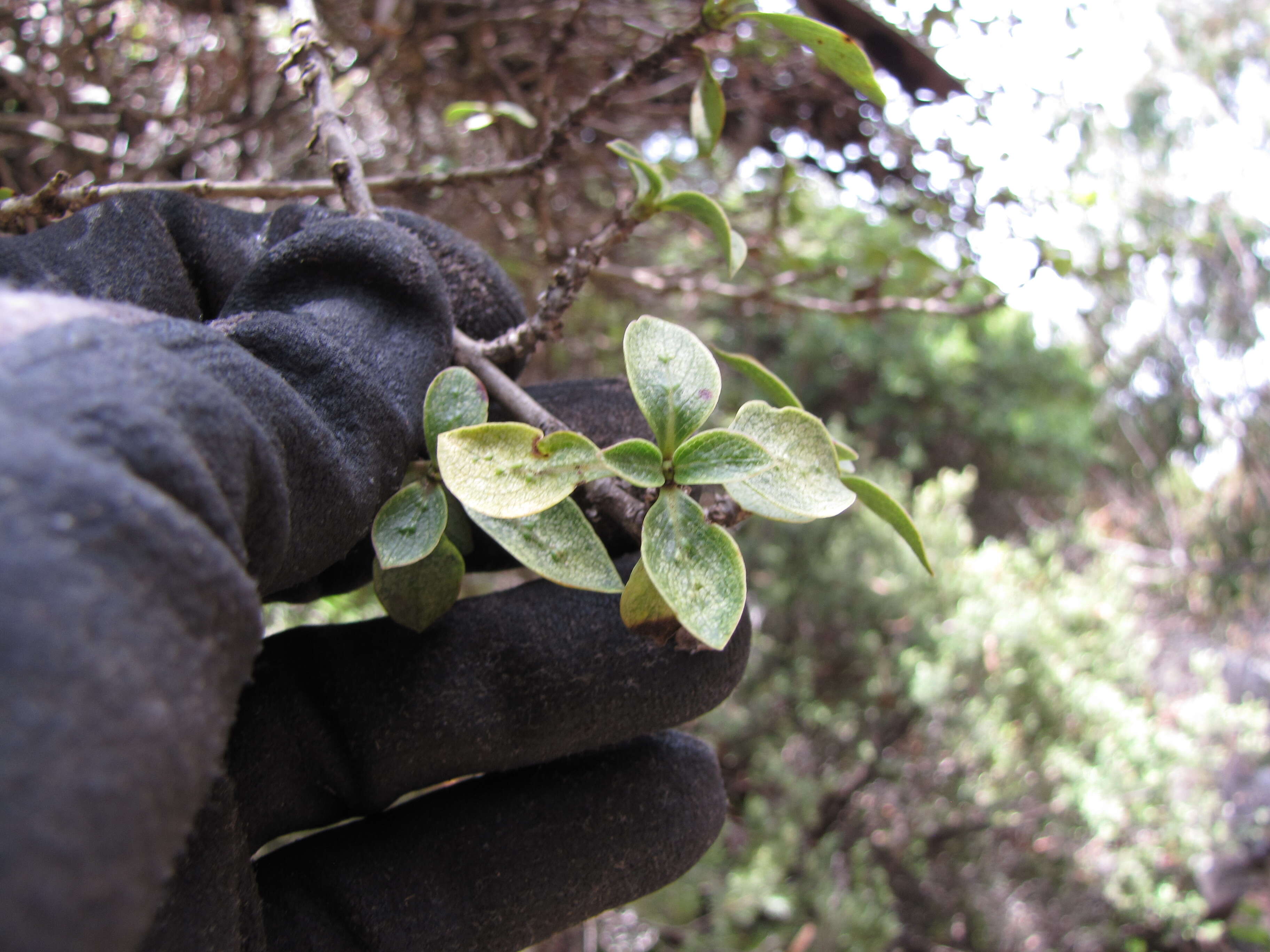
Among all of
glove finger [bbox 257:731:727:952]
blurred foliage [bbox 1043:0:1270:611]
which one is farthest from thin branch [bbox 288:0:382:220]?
blurred foliage [bbox 1043:0:1270:611]

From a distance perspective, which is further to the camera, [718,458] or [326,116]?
[326,116]

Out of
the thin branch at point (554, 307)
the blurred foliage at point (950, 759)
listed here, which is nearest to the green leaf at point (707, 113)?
the thin branch at point (554, 307)

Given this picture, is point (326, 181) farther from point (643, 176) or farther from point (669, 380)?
point (669, 380)

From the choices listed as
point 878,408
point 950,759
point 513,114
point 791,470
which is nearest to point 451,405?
point 791,470

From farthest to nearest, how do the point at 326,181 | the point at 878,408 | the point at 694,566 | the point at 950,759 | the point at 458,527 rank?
the point at 878,408
the point at 950,759
the point at 326,181
the point at 458,527
the point at 694,566

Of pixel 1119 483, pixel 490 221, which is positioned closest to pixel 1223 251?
pixel 1119 483

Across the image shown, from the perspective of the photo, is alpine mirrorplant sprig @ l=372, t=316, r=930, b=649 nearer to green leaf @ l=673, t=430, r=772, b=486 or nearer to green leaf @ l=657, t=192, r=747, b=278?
green leaf @ l=673, t=430, r=772, b=486

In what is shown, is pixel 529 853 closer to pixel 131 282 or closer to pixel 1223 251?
pixel 131 282
